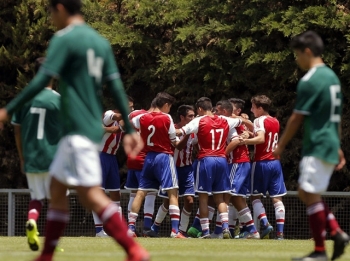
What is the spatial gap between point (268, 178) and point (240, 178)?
1.83ft

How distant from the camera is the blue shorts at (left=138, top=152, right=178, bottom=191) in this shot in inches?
656

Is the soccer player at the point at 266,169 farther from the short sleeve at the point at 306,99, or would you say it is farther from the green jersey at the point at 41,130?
the short sleeve at the point at 306,99

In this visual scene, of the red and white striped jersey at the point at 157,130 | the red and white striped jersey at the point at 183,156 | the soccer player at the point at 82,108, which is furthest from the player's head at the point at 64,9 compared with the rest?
the red and white striped jersey at the point at 183,156

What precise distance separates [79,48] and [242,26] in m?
12.9

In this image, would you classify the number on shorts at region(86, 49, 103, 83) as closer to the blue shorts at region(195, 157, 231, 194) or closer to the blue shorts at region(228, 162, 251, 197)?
the blue shorts at region(195, 157, 231, 194)

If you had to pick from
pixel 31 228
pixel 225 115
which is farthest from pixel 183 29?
pixel 31 228

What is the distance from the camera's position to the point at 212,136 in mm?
16891

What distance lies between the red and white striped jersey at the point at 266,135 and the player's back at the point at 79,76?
9215mm

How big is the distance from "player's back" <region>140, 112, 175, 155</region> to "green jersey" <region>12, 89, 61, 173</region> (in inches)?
216

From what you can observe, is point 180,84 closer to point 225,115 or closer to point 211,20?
point 211,20

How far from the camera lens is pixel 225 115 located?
17344 millimetres

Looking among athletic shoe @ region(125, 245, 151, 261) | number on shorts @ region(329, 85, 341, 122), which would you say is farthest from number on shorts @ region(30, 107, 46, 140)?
athletic shoe @ region(125, 245, 151, 261)

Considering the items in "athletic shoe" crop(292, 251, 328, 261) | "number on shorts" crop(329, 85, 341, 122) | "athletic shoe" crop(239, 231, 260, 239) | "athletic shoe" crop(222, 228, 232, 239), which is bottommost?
"athletic shoe" crop(239, 231, 260, 239)

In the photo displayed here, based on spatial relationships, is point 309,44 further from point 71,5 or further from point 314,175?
point 71,5
